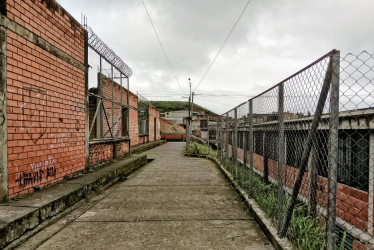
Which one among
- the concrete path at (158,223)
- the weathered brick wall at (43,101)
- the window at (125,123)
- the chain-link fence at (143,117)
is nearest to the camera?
the concrete path at (158,223)

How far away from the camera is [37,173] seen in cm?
381

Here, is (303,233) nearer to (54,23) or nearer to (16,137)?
(16,137)

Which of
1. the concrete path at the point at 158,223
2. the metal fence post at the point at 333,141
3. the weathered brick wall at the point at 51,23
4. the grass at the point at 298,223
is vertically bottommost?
the concrete path at the point at 158,223

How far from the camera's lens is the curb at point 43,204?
253 centimetres

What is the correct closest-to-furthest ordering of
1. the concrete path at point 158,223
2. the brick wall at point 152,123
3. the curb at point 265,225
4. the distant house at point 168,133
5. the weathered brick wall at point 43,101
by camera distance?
the curb at point 265,225
the concrete path at point 158,223
the weathered brick wall at point 43,101
the brick wall at point 152,123
the distant house at point 168,133

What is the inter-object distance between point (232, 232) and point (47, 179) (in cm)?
318

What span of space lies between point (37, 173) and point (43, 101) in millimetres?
1188

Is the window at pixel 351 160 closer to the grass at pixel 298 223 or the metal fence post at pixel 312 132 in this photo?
the grass at pixel 298 223

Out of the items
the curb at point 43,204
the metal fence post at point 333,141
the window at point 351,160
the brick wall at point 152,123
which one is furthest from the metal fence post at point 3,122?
the brick wall at point 152,123

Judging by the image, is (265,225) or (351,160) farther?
(351,160)

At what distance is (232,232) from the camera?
2.98 meters

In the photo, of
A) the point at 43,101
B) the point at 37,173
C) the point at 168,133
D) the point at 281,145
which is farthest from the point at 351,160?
the point at 168,133

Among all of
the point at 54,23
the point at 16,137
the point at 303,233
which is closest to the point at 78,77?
the point at 54,23

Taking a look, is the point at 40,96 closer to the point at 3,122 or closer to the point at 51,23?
the point at 3,122
